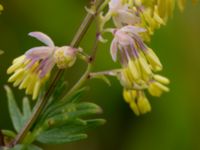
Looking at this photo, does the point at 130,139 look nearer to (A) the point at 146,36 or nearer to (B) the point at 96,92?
(B) the point at 96,92

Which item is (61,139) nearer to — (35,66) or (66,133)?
(66,133)

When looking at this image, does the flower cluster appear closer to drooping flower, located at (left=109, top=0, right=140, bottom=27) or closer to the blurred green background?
drooping flower, located at (left=109, top=0, right=140, bottom=27)

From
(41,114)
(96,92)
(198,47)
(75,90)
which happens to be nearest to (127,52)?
(75,90)

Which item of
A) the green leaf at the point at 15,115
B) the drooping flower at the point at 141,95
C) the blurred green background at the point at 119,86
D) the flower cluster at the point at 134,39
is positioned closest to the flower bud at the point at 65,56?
the flower cluster at the point at 134,39

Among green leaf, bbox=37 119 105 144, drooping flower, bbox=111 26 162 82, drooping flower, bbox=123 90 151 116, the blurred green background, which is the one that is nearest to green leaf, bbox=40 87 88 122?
green leaf, bbox=37 119 105 144

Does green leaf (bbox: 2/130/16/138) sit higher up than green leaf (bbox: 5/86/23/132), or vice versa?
green leaf (bbox: 2/130/16/138)

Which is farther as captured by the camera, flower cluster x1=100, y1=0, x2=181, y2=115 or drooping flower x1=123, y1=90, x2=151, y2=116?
drooping flower x1=123, y1=90, x2=151, y2=116
